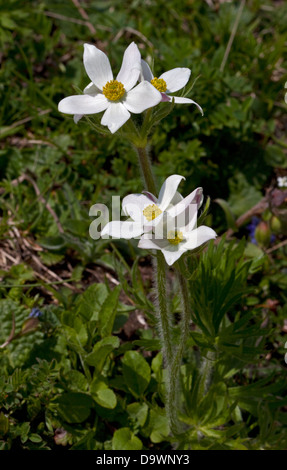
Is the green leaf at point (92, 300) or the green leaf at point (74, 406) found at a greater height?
the green leaf at point (92, 300)

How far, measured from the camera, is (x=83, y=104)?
1828 mm

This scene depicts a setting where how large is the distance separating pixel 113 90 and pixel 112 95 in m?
0.04

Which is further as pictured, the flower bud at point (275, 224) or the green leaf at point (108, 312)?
the flower bud at point (275, 224)

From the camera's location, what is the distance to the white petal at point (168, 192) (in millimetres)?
1826

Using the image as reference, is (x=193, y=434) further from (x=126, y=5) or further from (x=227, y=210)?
(x=126, y=5)

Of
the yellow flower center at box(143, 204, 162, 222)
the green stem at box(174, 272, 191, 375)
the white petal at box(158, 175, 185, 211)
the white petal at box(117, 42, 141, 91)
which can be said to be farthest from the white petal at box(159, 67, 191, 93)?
the green stem at box(174, 272, 191, 375)

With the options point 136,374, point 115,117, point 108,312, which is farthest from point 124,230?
point 136,374

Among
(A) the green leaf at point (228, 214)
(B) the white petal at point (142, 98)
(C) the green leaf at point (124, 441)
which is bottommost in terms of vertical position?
(C) the green leaf at point (124, 441)

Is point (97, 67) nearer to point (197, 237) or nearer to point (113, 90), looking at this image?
point (113, 90)

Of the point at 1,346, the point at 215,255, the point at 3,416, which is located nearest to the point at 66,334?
the point at 1,346

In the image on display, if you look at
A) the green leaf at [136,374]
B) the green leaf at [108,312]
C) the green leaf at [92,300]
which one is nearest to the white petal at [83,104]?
the green leaf at [108,312]

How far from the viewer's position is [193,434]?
2.45 m

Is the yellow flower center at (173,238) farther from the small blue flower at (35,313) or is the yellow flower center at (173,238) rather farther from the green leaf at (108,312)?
the small blue flower at (35,313)

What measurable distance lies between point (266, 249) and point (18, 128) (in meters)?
1.96
